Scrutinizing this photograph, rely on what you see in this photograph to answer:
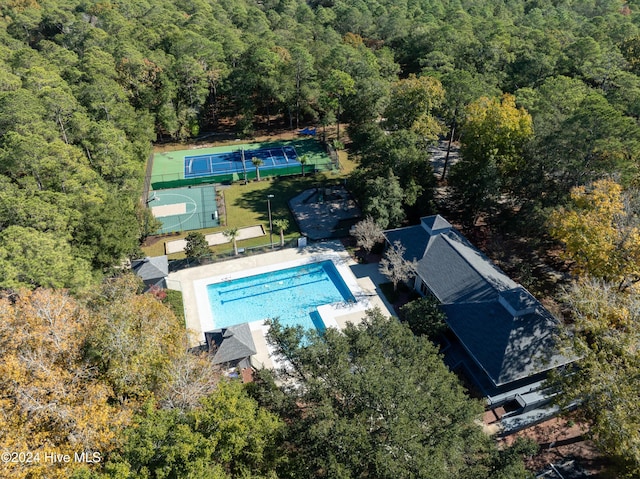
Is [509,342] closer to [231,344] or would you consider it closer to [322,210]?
[231,344]

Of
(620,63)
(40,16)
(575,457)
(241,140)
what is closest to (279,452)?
(575,457)

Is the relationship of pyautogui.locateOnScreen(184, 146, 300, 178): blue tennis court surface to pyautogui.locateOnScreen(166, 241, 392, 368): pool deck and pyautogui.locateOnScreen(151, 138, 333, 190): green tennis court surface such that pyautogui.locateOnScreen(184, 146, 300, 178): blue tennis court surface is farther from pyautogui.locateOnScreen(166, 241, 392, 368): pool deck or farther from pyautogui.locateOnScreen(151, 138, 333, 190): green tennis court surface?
pyautogui.locateOnScreen(166, 241, 392, 368): pool deck

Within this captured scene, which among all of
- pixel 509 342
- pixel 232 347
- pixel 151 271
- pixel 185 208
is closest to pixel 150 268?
pixel 151 271

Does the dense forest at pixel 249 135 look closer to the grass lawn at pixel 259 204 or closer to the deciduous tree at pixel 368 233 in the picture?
the deciduous tree at pixel 368 233

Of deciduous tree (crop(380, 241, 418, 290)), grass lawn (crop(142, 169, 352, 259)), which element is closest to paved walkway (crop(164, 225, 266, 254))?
grass lawn (crop(142, 169, 352, 259))

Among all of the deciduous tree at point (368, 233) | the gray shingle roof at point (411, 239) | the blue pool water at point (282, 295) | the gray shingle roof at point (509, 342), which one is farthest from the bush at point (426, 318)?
the deciduous tree at point (368, 233)

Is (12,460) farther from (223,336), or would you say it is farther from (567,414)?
(567,414)
